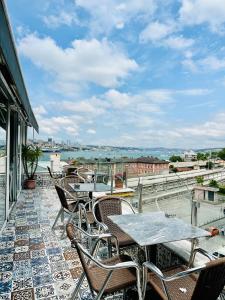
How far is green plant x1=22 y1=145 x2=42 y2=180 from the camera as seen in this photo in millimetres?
8173

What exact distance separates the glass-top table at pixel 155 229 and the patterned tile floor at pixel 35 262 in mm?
909

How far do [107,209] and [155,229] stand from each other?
3.54ft

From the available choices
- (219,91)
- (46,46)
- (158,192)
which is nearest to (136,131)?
(219,91)

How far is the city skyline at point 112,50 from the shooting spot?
223 inches

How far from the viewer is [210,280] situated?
1.42 meters

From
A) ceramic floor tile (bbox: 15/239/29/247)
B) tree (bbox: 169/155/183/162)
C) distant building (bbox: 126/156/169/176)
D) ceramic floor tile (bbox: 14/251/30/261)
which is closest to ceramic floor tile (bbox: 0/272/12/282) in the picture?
ceramic floor tile (bbox: 14/251/30/261)

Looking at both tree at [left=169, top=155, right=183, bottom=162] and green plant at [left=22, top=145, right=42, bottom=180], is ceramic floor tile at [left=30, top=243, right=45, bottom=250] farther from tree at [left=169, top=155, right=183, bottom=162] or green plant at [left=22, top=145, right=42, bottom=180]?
tree at [left=169, top=155, right=183, bottom=162]

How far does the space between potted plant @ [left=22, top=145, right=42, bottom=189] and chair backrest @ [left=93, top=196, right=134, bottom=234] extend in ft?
18.2

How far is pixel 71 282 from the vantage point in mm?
2822

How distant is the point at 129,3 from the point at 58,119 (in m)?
11.9

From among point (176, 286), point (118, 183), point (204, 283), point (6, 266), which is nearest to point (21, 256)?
point (6, 266)

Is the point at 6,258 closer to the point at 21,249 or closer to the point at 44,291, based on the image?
the point at 21,249

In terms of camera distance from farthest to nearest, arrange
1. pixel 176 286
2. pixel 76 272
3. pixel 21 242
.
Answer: pixel 21 242, pixel 76 272, pixel 176 286

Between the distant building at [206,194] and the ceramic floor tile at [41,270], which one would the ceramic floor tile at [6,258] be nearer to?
the ceramic floor tile at [41,270]
